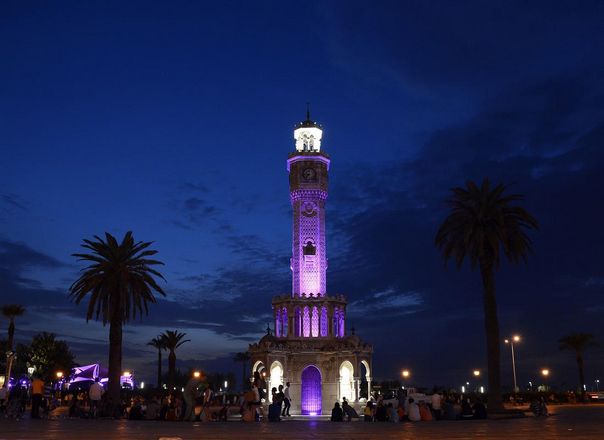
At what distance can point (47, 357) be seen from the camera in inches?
3059

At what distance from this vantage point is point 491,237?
39.4 metres

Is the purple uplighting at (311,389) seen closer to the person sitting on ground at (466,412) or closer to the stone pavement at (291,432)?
the person sitting on ground at (466,412)

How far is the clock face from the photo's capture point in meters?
71.1

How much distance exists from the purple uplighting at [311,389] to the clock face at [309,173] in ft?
64.5

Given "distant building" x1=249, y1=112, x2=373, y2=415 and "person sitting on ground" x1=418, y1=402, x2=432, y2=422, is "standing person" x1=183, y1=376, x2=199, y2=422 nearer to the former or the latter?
"person sitting on ground" x1=418, y1=402, x2=432, y2=422

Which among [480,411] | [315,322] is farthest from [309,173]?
[480,411]

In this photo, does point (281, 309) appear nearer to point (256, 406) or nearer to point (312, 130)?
point (312, 130)

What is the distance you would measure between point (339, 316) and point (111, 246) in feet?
99.1

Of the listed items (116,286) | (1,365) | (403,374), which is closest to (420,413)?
(116,286)

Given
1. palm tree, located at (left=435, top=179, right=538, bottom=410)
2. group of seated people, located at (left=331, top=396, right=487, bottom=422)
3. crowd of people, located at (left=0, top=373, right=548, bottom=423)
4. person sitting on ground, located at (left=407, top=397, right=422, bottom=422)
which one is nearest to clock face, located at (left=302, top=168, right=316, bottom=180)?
palm tree, located at (left=435, top=179, right=538, bottom=410)

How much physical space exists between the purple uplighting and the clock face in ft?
64.5

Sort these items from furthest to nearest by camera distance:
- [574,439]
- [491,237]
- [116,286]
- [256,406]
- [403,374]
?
[403,374], [116,286], [491,237], [256,406], [574,439]

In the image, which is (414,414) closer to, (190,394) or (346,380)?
(190,394)

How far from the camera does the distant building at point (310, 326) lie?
6331 centimetres
